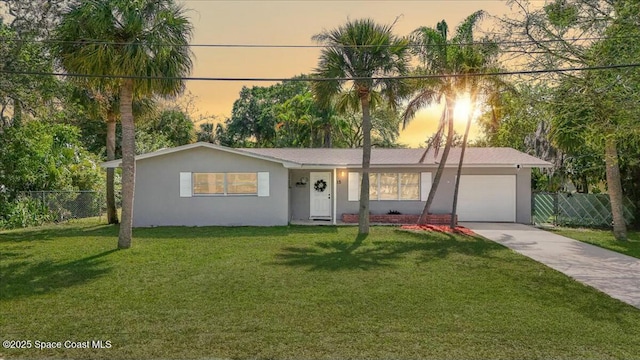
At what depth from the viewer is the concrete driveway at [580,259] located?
734cm

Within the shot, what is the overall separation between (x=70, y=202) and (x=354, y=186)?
12.7 m

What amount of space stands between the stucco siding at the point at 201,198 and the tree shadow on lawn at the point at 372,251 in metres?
4.27

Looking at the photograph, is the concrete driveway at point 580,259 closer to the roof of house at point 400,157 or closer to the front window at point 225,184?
the roof of house at point 400,157

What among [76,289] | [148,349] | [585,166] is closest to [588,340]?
[148,349]

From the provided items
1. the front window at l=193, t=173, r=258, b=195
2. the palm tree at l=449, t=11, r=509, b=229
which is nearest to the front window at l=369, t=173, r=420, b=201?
the palm tree at l=449, t=11, r=509, b=229

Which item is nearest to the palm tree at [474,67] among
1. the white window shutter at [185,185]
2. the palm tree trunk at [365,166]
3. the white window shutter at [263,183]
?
the palm tree trunk at [365,166]

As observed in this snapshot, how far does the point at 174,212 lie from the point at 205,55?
241 inches

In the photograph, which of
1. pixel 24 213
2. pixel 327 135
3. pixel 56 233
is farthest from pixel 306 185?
pixel 327 135

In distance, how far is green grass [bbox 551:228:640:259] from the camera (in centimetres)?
1131

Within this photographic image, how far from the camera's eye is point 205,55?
13141 mm

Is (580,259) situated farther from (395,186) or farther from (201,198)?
(201,198)

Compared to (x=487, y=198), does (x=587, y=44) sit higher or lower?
higher

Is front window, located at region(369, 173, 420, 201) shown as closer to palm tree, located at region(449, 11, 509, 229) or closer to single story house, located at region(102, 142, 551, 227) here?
single story house, located at region(102, 142, 551, 227)

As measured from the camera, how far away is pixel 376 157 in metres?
18.3
